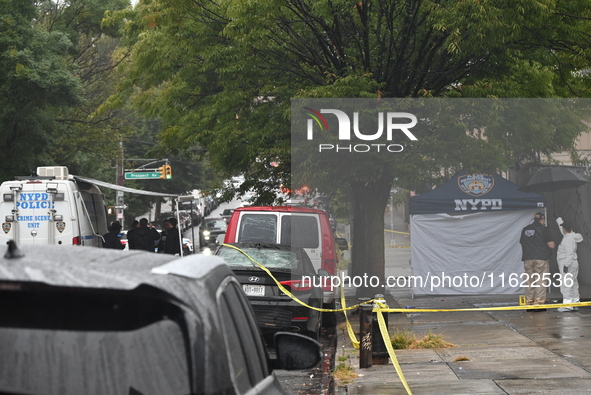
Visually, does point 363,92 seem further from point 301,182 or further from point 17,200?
point 17,200

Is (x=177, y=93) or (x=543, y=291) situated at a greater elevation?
(x=177, y=93)

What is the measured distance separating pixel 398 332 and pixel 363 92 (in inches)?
202

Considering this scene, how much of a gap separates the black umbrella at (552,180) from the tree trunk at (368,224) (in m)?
2.78

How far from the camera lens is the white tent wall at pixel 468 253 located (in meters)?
13.3

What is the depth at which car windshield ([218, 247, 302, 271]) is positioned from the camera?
42.0 feet

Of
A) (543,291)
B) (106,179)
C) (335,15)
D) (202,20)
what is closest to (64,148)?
(106,179)

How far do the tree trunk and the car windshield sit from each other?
182 cm

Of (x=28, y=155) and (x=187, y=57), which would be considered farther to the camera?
(x=28, y=155)

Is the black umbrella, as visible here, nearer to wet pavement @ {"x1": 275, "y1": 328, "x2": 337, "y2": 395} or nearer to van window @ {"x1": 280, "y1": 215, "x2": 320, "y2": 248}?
van window @ {"x1": 280, "y1": 215, "x2": 320, "y2": 248}

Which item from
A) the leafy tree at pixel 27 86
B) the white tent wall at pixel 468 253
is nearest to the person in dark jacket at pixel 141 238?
the leafy tree at pixel 27 86

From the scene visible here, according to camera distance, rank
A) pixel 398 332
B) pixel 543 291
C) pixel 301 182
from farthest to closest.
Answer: pixel 301 182 < pixel 543 291 < pixel 398 332

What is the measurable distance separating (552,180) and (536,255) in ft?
5.25

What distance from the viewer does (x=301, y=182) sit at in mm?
15414

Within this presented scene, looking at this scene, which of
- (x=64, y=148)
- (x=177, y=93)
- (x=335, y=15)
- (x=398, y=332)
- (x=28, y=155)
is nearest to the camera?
(x=398, y=332)
